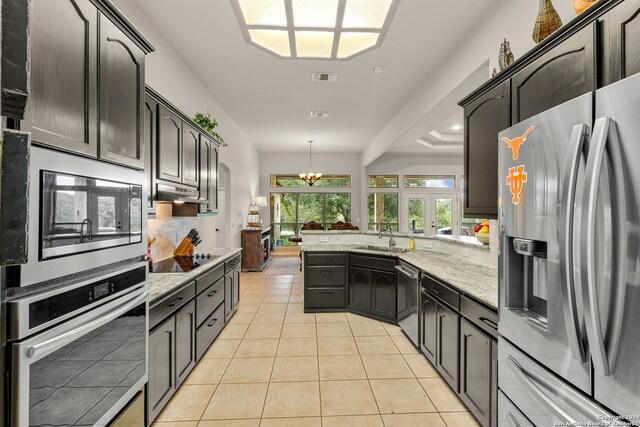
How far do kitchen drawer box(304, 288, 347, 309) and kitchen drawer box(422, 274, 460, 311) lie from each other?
1568 mm

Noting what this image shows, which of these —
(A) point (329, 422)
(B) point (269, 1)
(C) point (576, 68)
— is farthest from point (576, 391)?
(B) point (269, 1)

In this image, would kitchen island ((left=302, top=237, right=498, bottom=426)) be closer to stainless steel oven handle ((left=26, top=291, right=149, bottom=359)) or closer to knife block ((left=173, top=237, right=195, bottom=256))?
knife block ((left=173, top=237, right=195, bottom=256))

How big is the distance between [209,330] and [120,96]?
90.5 inches

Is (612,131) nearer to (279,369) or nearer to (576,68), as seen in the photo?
(576,68)

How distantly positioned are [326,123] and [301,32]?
130 inches

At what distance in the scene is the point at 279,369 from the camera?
267cm

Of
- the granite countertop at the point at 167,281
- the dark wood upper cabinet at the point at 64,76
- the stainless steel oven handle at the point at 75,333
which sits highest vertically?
the dark wood upper cabinet at the point at 64,76

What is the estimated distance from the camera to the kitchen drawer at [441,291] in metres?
2.17

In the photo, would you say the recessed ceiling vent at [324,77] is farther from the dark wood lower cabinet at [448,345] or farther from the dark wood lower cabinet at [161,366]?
the dark wood lower cabinet at [161,366]

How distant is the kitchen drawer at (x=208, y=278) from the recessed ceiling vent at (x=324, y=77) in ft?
8.86

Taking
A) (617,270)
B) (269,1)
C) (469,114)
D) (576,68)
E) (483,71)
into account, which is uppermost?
(269,1)

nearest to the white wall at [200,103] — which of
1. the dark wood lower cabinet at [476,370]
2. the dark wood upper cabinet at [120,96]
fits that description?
the dark wood upper cabinet at [120,96]

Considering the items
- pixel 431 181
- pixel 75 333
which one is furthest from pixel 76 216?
pixel 431 181

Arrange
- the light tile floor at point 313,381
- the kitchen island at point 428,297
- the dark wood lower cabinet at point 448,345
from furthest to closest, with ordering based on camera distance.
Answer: the dark wood lower cabinet at point 448,345
the light tile floor at point 313,381
the kitchen island at point 428,297
